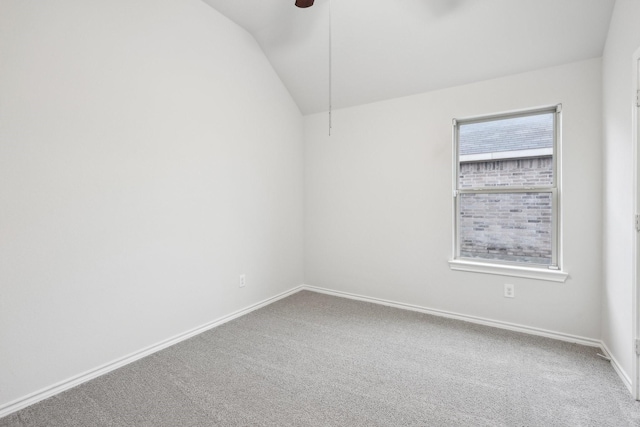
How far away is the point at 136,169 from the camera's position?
7.62 feet

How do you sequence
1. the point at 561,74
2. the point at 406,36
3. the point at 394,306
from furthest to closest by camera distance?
the point at 394,306, the point at 406,36, the point at 561,74

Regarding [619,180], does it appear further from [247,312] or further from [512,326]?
[247,312]

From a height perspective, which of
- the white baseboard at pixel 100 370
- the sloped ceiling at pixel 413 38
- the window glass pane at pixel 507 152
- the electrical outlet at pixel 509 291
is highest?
the sloped ceiling at pixel 413 38

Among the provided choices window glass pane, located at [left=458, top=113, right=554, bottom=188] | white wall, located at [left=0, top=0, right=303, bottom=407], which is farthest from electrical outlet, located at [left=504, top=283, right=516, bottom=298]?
white wall, located at [left=0, top=0, right=303, bottom=407]

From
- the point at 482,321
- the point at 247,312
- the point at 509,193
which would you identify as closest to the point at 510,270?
the point at 482,321

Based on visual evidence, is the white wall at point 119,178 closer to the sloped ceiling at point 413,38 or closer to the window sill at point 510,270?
the sloped ceiling at point 413,38

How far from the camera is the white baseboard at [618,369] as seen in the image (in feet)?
6.36

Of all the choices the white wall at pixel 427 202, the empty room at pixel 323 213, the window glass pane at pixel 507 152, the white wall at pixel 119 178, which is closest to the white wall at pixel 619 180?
the empty room at pixel 323 213

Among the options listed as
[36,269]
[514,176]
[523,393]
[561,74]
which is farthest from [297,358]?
[561,74]

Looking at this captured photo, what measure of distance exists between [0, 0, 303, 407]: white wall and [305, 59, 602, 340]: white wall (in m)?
0.97

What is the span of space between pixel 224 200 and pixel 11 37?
176cm

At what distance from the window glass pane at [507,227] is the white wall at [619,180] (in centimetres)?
46

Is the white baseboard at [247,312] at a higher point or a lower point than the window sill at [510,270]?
lower

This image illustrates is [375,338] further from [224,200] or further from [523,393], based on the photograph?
[224,200]
